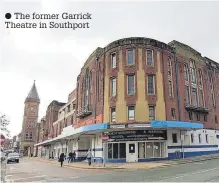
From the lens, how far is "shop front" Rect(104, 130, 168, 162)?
2661cm

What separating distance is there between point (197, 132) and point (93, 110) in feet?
46.4

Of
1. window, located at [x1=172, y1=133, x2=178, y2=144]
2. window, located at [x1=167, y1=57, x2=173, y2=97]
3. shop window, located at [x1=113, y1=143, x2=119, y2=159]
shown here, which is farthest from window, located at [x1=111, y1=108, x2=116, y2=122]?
window, located at [x1=167, y1=57, x2=173, y2=97]

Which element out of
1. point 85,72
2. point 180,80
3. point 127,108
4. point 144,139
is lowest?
point 144,139

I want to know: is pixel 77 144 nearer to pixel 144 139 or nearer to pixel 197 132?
pixel 144 139

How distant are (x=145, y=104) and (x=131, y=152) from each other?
5616 mm

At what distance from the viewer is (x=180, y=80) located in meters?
32.8

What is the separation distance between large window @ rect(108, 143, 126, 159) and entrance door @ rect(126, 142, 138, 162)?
47cm

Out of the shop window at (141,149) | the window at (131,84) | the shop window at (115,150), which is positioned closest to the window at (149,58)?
the window at (131,84)

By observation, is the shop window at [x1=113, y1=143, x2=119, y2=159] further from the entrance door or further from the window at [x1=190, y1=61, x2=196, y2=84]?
the window at [x1=190, y1=61, x2=196, y2=84]

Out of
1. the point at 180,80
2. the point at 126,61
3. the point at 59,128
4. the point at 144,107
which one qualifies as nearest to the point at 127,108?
the point at 144,107

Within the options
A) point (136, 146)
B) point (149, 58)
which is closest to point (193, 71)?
point (149, 58)

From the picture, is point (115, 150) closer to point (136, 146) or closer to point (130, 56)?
point (136, 146)

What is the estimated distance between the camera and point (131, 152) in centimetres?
2662

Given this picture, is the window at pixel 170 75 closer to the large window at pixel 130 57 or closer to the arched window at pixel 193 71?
the large window at pixel 130 57
